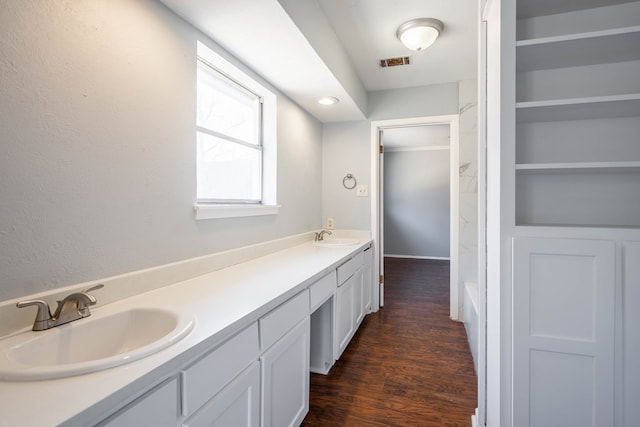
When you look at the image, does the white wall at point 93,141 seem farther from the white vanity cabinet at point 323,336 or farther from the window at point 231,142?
the white vanity cabinet at point 323,336

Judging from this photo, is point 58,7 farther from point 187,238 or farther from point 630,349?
point 630,349

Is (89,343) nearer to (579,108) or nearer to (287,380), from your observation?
(287,380)

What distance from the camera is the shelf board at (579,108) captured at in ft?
3.69

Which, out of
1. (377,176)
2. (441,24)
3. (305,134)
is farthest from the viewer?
(377,176)

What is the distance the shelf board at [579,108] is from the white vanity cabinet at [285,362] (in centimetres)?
127

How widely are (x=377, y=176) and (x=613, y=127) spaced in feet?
6.98

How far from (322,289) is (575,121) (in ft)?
4.77

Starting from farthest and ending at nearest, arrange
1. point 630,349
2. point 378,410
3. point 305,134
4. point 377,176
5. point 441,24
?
1. point 377,176
2. point 305,134
3. point 441,24
4. point 378,410
5. point 630,349

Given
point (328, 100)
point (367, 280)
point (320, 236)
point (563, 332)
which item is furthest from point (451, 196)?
point (563, 332)

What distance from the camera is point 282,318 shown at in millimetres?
1330

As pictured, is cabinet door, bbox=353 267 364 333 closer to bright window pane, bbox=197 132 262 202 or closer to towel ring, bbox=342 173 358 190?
towel ring, bbox=342 173 358 190

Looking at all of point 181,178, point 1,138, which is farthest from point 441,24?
point 1,138

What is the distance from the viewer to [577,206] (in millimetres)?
1354

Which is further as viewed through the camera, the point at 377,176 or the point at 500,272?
the point at 377,176
